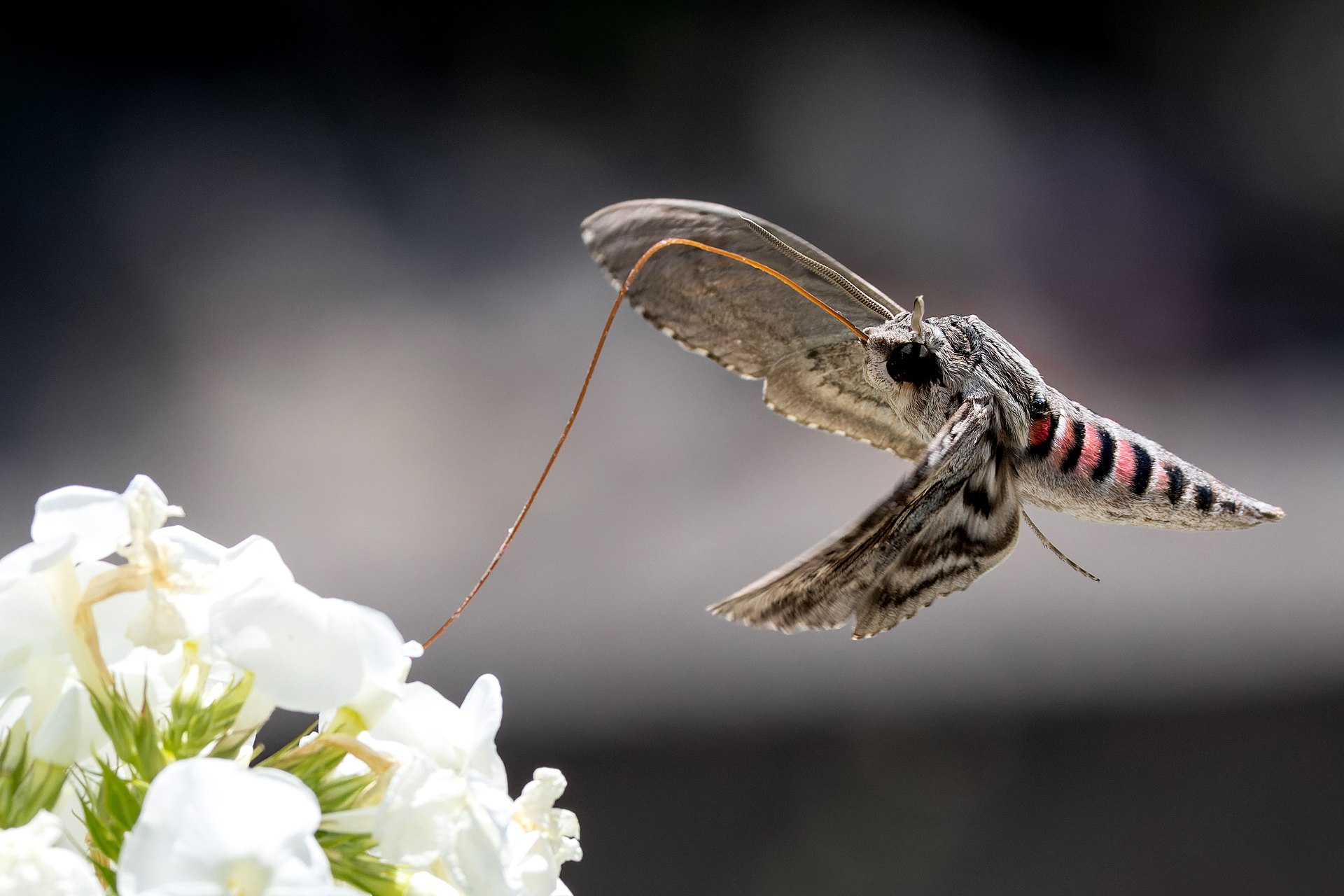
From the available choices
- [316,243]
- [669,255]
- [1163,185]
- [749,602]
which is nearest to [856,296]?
[669,255]

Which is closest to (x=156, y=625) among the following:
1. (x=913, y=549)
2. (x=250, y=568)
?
(x=250, y=568)

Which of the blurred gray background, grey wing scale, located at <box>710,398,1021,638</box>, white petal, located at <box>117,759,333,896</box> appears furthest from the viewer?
the blurred gray background

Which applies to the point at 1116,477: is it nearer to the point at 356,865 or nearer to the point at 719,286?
the point at 719,286

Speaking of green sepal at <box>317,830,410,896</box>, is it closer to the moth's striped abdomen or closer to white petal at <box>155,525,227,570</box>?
white petal at <box>155,525,227,570</box>

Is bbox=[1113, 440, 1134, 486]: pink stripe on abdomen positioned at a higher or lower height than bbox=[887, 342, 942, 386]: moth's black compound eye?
higher

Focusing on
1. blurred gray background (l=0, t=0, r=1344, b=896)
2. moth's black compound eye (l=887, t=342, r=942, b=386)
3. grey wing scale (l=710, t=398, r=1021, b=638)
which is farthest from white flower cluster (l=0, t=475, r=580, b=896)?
blurred gray background (l=0, t=0, r=1344, b=896)
